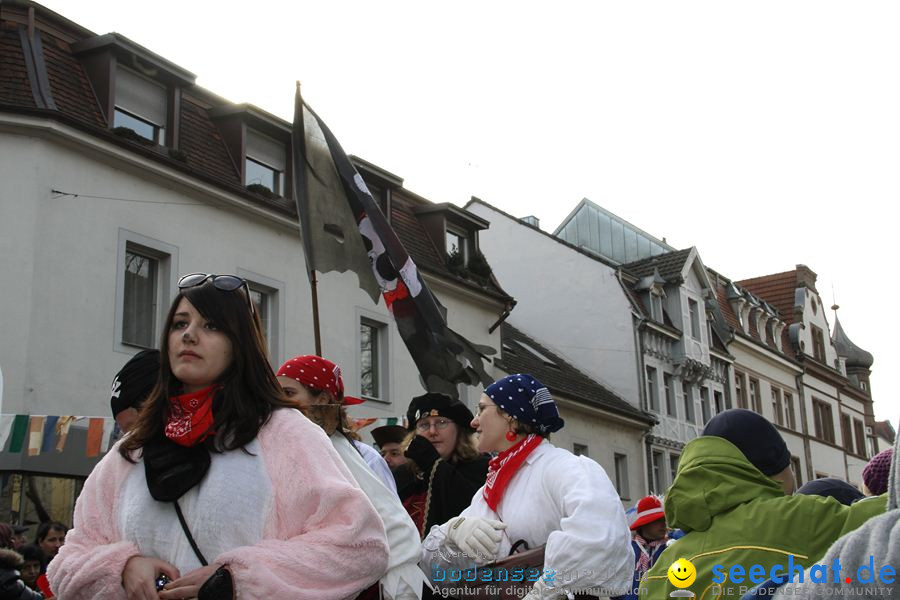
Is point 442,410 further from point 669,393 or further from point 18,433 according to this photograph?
point 669,393

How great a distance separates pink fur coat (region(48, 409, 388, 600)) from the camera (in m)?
3.00

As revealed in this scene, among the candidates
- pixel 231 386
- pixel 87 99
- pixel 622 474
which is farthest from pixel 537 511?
pixel 622 474

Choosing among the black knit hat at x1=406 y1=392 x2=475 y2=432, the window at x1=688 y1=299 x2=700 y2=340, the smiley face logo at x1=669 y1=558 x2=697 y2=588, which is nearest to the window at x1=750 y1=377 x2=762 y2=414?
the window at x1=688 y1=299 x2=700 y2=340

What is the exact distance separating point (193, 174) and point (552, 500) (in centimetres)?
1511

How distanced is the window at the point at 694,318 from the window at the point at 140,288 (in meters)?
25.4

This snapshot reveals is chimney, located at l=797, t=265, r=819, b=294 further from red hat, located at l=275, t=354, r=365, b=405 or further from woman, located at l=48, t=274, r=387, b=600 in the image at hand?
woman, located at l=48, t=274, r=387, b=600

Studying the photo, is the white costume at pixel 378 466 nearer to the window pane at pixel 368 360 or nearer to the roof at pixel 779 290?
the window pane at pixel 368 360

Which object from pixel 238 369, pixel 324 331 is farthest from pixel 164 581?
pixel 324 331

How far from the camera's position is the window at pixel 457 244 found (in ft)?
88.8

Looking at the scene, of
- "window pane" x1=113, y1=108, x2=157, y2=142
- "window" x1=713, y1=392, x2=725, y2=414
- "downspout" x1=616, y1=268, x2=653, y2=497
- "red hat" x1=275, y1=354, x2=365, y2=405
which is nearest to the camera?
"red hat" x1=275, y1=354, x2=365, y2=405

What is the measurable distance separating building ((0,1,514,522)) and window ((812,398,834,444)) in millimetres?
32277

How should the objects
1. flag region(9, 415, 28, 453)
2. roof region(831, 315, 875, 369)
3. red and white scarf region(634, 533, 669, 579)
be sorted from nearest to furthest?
red and white scarf region(634, 533, 669, 579) < flag region(9, 415, 28, 453) < roof region(831, 315, 875, 369)

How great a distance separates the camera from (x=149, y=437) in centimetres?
323

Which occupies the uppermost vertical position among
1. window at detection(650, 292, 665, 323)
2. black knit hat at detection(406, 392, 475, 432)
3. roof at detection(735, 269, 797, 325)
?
roof at detection(735, 269, 797, 325)
